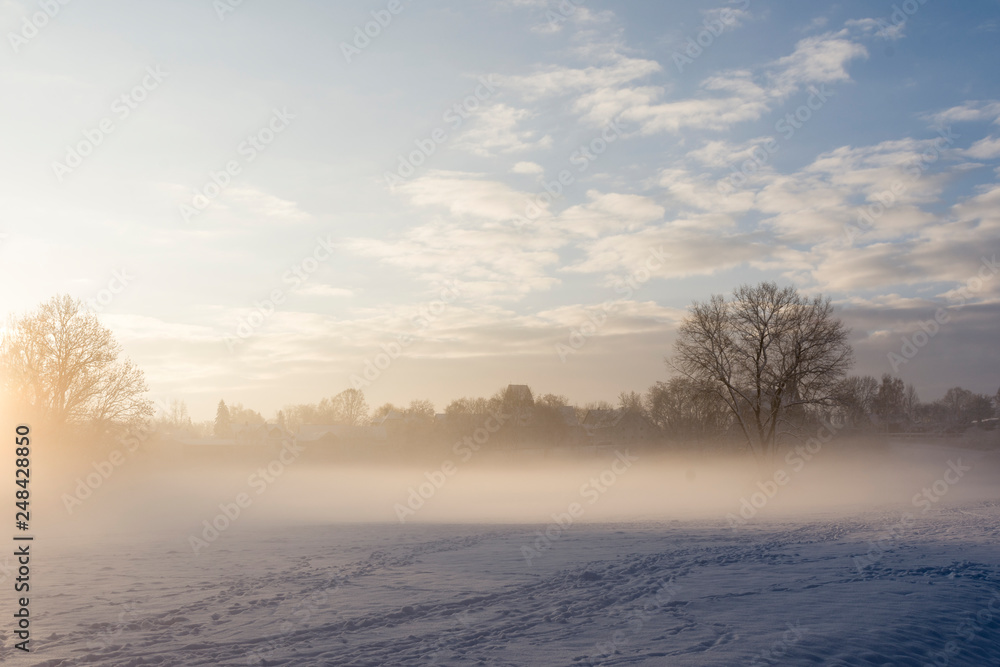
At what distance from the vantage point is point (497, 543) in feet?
68.7

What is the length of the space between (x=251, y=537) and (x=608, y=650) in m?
17.2

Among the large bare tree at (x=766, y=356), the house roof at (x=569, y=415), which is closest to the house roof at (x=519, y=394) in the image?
the house roof at (x=569, y=415)

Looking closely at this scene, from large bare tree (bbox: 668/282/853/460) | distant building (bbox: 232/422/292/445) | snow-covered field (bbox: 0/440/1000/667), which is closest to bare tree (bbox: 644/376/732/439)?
large bare tree (bbox: 668/282/853/460)

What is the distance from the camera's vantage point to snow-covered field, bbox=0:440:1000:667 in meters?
10.2

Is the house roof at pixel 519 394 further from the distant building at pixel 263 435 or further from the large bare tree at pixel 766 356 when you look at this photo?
the large bare tree at pixel 766 356

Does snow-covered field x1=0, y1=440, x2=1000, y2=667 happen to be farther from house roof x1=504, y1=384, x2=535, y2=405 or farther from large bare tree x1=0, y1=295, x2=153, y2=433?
house roof x1=504, y1=384, x2=535, y2=405

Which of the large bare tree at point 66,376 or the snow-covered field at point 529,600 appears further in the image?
the large bare tree at point 66,376

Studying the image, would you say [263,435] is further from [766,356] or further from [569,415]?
[766,356]

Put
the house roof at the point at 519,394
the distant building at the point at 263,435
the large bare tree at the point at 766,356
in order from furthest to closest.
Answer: the distant building at the point at 263,435 < the house roof at the point at 519,394 < the large bare tree at the point at 766,356

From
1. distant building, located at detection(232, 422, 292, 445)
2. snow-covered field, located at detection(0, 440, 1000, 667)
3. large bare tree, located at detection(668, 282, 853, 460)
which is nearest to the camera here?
snow-covered field, located at detection(0, 440, 1000, 667)

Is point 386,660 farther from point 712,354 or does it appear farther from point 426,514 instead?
point 712,354

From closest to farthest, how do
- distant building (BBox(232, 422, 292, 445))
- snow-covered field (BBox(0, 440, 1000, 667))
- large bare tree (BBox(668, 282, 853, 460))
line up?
1. snow-covered field (BBox(0, 440, 1000, 667))
2. large bare tree (BBox(668, 282, 853, 460))
3. distant building (BBox(232, 422, 292, 445))

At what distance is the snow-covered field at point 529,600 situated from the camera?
10164 millimetres

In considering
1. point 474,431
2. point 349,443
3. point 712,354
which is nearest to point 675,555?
point 712,354
